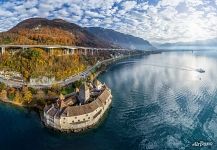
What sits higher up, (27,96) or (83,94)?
(83,94)

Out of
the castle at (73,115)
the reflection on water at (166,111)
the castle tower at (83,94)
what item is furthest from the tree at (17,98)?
the reflection on water at (166,111)

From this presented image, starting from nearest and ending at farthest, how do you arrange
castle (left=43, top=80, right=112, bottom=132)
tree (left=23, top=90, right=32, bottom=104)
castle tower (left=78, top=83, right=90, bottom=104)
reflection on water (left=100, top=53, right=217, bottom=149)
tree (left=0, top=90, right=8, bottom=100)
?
reflection on water (left=100, top=53, right=217, bottom=149)
castle (left=43, top=80, right=112, bottom=132)
castle tower (left=78, top=83, right=90, bottom=104)
tree (left=23, top=90, right=32, bottom=104)
tree (left=0, top=90, right=8, bottom=100)

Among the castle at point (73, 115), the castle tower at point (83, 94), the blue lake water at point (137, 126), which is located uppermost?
the castle tower at point (83, 94)

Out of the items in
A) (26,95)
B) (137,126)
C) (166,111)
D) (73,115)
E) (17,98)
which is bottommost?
(137,126)

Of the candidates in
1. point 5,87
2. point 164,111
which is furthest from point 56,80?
point 164,111

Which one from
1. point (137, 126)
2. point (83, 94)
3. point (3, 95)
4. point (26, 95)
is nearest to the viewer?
point (137, 126)

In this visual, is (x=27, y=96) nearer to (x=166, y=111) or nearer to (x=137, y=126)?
(x=137, y=126)

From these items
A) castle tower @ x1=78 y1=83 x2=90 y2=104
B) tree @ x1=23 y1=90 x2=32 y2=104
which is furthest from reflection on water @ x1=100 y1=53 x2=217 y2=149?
tree @ x1=23 y1=90 x2=32 y2=104

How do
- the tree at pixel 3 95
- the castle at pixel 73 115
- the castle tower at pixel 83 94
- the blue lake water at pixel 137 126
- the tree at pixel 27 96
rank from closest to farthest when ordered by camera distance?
1. the blue lake water at pixel 137 126
2. the castle at pixel 73 115
3. the castle tower at pixel 83 94
4. the tree at pixel 27 96
5. the tree at pixel 3 95

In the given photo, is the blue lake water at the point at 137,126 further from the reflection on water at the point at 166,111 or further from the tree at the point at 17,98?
the tree at the point at 17,98

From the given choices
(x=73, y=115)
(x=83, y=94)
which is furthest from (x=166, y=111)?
(x=73, y=115)

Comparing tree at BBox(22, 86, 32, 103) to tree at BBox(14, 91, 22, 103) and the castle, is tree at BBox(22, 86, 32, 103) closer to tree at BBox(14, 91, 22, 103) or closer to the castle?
tree at BBox(14, 91, 22, 103)

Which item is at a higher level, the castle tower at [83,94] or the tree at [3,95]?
the castle tower at [83,94]

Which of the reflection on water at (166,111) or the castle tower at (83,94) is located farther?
the castle tower at (83,94)
